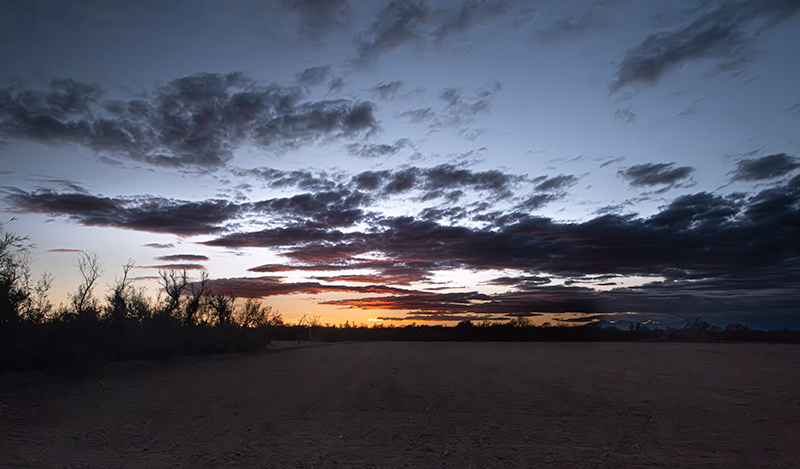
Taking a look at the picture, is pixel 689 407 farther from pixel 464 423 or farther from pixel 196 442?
pixel 196 442

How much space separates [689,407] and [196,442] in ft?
29.2

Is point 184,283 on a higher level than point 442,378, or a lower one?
higher

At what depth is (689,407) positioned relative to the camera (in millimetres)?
8703

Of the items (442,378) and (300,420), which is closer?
(300,420)

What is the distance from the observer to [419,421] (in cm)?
823

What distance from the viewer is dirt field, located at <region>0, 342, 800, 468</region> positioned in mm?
6184

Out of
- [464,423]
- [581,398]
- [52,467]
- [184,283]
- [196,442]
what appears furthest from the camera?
[184,283]

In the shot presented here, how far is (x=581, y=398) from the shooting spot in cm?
987

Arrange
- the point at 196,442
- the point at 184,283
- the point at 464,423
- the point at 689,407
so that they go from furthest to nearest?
the point at 184,283, the point at 689,407, the point at 464,423, the point at 196,442

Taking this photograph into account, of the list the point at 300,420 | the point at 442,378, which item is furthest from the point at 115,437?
the point at 442,378

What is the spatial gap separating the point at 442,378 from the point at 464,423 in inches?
222

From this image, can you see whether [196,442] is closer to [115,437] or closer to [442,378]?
[115,437]

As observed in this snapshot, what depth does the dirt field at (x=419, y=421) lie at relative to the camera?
20.3 ft

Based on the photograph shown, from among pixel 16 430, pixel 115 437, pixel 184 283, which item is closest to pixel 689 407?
pixel 115 437
